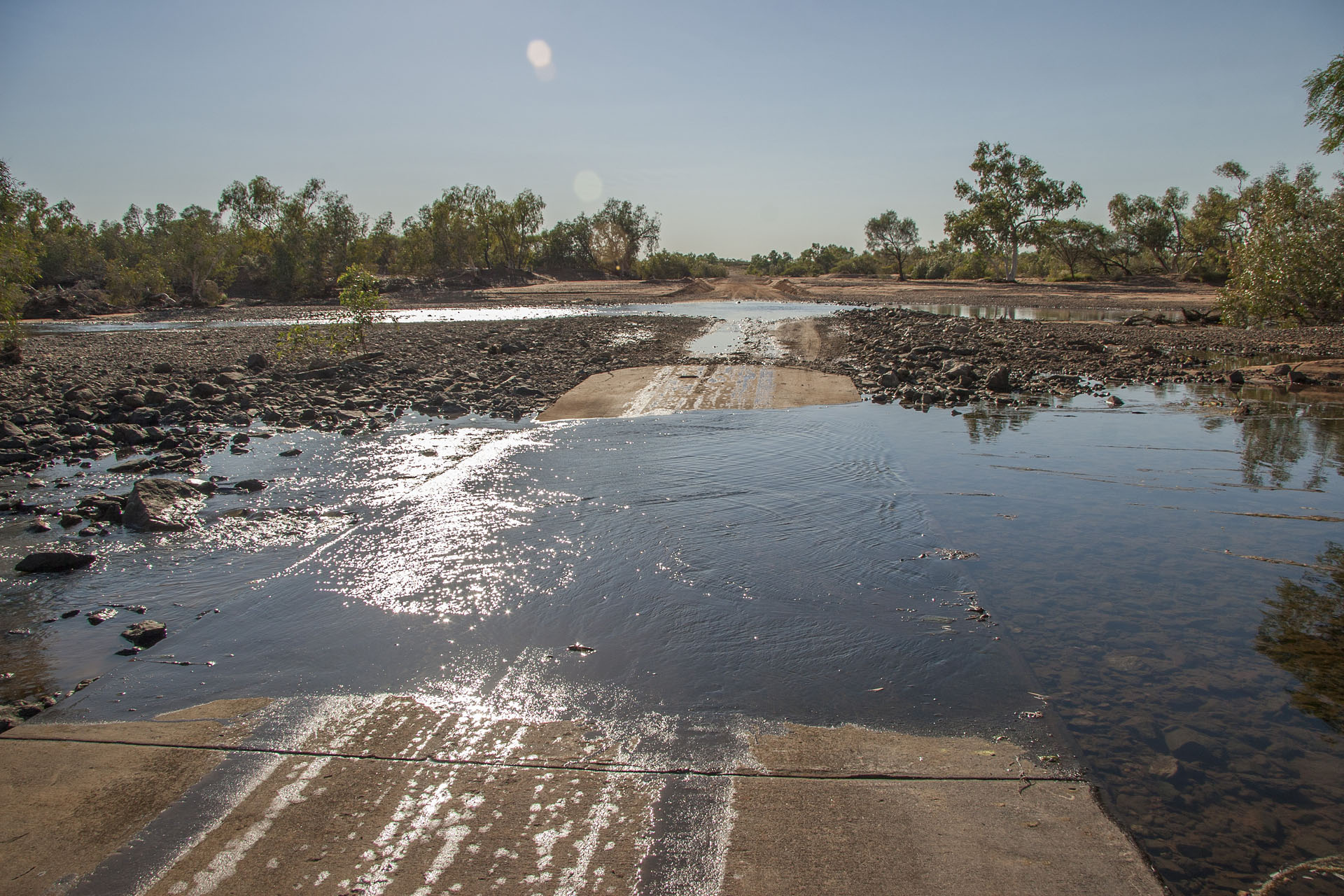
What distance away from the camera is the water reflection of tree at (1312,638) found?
4512 millimetres

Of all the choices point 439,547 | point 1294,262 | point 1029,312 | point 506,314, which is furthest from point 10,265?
point 1029,312

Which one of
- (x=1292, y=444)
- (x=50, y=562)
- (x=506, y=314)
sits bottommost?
(x=50, y=562)

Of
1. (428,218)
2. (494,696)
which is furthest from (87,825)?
(428,218)

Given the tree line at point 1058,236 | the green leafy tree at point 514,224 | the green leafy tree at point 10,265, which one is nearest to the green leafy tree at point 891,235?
the tree line at point 1058,236

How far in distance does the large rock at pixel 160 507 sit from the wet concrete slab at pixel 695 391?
237 inches

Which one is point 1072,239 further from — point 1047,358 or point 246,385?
point 246,385

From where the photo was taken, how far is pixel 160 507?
780 centimetres

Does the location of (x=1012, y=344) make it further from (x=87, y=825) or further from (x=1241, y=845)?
(x=87, y=825)

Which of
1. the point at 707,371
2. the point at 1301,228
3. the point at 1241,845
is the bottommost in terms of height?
the point at 1241,845

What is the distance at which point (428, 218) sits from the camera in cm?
7838

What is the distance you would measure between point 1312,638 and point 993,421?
802 centimetres

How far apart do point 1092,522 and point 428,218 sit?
81.5 metres

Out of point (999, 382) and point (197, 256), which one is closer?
point (999, 382)

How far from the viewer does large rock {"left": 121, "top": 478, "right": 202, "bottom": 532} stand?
7586 millimetres
